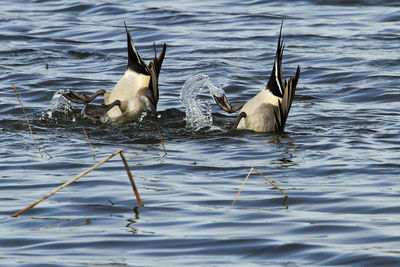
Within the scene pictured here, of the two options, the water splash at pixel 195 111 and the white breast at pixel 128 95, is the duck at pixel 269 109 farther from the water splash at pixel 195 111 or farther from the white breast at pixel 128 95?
the white breast at pixel 128 95

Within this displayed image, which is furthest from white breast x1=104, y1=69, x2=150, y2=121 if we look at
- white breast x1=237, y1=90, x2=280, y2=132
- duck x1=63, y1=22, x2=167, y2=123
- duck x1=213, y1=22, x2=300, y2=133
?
white breast x1=237, y1=90, x2=280, y2=132

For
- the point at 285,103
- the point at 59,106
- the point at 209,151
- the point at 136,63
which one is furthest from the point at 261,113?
the point at 59,106

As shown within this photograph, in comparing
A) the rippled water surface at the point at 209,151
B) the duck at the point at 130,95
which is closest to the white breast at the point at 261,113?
the rippled water surface at the point at 209,151

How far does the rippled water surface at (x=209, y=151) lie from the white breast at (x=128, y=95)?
0.15 meters

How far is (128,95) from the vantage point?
8.32 meters

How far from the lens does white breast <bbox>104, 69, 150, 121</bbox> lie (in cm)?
829

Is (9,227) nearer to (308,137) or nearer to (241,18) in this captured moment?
(308,137)

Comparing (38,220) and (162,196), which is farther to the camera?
(162,196)

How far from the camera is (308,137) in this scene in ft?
25.7

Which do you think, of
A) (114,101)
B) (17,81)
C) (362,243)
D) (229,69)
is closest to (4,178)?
(114,101)

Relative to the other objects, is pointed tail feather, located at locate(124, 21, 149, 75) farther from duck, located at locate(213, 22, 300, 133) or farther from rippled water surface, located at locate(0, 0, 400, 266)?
duck, located at locate(213, 22, 300, 133)

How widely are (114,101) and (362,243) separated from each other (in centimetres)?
422

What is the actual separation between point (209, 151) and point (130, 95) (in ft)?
4.82

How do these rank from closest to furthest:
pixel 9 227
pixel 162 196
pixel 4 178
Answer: pixel 9 227, pixel 162 196, pixel 4 178
